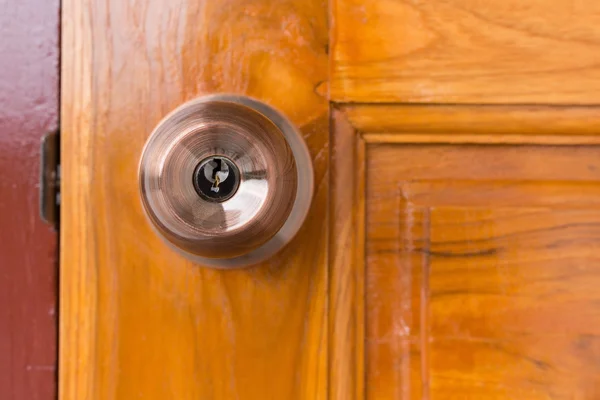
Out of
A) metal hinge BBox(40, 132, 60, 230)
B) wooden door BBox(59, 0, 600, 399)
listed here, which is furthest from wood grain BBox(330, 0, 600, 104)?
metal hinge BBox(40, 132, 60, 230)

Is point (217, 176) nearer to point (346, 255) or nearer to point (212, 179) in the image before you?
point (212, 179)

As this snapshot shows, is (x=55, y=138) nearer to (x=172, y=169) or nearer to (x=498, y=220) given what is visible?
(x=172, y=169)

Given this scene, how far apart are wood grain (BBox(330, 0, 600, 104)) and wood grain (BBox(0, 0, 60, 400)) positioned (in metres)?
0.21

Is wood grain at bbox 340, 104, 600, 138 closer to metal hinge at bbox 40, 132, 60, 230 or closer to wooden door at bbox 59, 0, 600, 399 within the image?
wooden door at bbox 59, 0, 600, 399

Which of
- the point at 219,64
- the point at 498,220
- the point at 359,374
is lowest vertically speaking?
the point at 359,374

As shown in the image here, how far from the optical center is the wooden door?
1.20 ft

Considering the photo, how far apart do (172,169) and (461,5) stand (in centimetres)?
23

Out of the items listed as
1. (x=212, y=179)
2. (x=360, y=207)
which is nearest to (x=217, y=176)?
(x=212, y=179)

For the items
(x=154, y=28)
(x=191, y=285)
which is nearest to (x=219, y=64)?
(x=154, y=28)

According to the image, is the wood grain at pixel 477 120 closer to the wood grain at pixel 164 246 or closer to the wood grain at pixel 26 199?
the wood grain at pixel 164 246

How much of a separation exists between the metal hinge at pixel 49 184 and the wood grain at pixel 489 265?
0.73 feet

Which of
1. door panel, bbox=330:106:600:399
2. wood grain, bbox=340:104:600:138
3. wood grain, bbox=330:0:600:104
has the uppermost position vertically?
wood grain, bbox=330:0:600:104

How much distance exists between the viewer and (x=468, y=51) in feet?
1.21

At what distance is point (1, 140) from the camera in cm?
37
